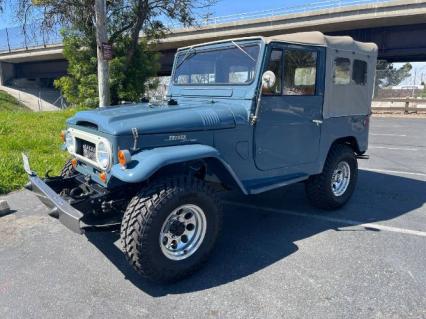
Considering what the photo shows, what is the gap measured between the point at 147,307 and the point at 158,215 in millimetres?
708

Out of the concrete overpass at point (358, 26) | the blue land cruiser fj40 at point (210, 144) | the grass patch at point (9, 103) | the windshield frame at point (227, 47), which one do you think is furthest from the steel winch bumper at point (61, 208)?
the grass patch at point (9, 103)

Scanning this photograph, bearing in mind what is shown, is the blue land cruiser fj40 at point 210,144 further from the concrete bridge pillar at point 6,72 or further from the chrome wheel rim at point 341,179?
the concrete bridge pillar at point 6,72

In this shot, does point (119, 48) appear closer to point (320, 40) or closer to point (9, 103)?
point (320, 40)

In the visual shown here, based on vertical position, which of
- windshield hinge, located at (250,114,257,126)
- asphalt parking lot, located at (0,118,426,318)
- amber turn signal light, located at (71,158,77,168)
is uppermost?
windshield hinge, located at (250,114,257,126)

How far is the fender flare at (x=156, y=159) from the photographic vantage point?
281cm

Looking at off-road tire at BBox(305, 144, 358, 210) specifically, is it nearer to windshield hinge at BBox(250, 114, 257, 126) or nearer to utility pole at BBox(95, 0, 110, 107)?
windshield hinge at BBox(250, 114, 257, 126)

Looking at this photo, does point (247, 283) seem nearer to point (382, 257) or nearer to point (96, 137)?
point (382, 257)

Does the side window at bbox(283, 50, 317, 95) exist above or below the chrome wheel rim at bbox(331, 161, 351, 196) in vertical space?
above

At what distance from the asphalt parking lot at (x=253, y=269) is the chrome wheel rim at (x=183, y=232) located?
264mm

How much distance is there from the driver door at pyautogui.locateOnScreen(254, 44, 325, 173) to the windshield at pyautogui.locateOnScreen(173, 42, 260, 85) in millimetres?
221

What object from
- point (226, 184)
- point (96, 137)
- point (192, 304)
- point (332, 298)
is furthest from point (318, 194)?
point (96, 137)

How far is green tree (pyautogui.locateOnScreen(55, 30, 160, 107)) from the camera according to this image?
15.1m

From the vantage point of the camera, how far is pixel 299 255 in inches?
144

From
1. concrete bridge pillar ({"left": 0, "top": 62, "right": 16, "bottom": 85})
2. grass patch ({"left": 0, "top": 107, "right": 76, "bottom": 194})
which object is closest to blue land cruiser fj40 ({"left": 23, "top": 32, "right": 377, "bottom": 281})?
grass patch ({"left": 0, "top": 107, "right": 76, "bottom": 194})
